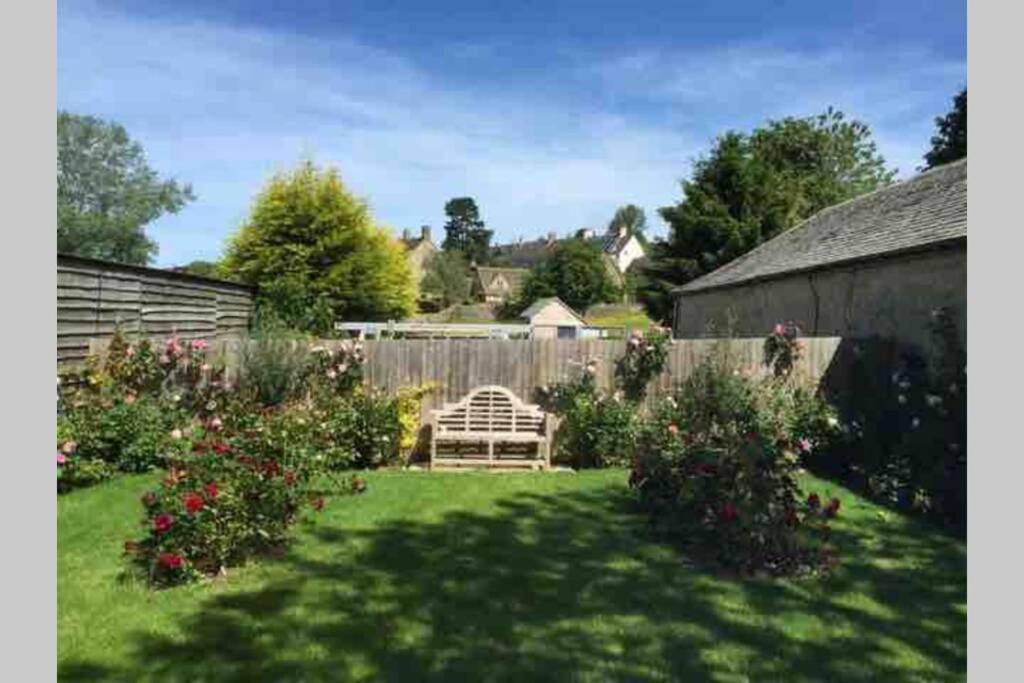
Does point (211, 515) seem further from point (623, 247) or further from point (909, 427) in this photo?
point (623, 247)

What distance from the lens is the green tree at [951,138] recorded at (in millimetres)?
30359

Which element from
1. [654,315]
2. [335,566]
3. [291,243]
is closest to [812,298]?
[335,566]

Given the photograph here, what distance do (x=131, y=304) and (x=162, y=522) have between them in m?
6.63

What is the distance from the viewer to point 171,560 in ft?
15.1

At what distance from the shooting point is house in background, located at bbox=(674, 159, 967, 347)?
29.4ft

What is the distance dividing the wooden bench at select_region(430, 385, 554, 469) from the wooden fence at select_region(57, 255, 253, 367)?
4.65 m

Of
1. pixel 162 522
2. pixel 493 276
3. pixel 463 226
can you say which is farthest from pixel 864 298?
pixel 463 226

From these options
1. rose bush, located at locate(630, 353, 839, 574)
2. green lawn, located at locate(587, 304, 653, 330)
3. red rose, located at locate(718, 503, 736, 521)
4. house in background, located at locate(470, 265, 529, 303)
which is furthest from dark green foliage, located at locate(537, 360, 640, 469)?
house in background, located at locate(470, 265, 529, 303)

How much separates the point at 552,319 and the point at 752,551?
40907mm

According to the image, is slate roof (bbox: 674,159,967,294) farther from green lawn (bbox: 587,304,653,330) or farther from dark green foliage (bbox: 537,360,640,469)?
green lawn (bbox: 587,304,653,330)

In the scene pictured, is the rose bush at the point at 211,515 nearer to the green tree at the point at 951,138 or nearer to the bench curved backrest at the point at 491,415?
the bench curved backrest at the point at 491,415

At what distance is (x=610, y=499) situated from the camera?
23.4ft

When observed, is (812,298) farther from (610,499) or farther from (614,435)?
(610,499)

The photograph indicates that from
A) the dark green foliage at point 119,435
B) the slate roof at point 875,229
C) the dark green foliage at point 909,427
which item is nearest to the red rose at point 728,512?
the dark green foliage at point 909,427
